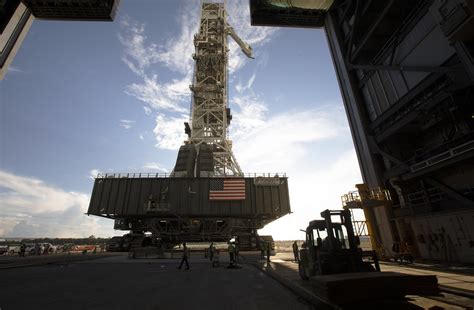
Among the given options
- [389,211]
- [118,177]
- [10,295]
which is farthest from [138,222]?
[389,211]

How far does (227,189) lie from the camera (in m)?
33.2

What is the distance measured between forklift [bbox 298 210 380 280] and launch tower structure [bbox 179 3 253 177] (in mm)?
27992

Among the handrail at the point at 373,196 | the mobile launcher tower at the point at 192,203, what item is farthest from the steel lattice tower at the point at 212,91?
the handrail at the point at 373,196

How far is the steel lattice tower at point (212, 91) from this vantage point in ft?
135

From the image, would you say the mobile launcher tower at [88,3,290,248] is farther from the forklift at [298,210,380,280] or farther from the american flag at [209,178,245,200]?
the forklift at [298,210,380,280]

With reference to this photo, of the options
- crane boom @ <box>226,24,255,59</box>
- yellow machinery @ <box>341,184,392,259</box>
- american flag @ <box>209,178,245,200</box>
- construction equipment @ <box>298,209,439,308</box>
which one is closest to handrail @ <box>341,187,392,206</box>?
yellow machinery @ <box>341,184,392,259</box>

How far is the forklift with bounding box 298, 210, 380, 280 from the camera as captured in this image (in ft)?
23.2

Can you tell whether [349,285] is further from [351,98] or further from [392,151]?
[351,98]

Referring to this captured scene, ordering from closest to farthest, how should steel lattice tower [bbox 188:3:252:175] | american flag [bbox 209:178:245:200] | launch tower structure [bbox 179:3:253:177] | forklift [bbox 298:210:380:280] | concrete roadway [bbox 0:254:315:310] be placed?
concrete roadway [bbox 0:254:315:310] < forklift [bbox 298:210:380:280] < american flag [bbox 209:178:245:200] < launch tower structure [bbox 179:3:253:177] < steel lattice tower [bbox 188:3:252:175]

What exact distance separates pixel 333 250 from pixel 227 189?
26.4m

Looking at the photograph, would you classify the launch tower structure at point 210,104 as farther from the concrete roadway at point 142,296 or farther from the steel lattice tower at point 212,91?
the concrete roadway at point 142,296

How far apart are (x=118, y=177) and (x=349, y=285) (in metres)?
35.2

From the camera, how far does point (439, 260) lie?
1336cm

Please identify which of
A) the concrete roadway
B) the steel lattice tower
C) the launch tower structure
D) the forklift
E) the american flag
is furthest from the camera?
A: the steel lattice tower
